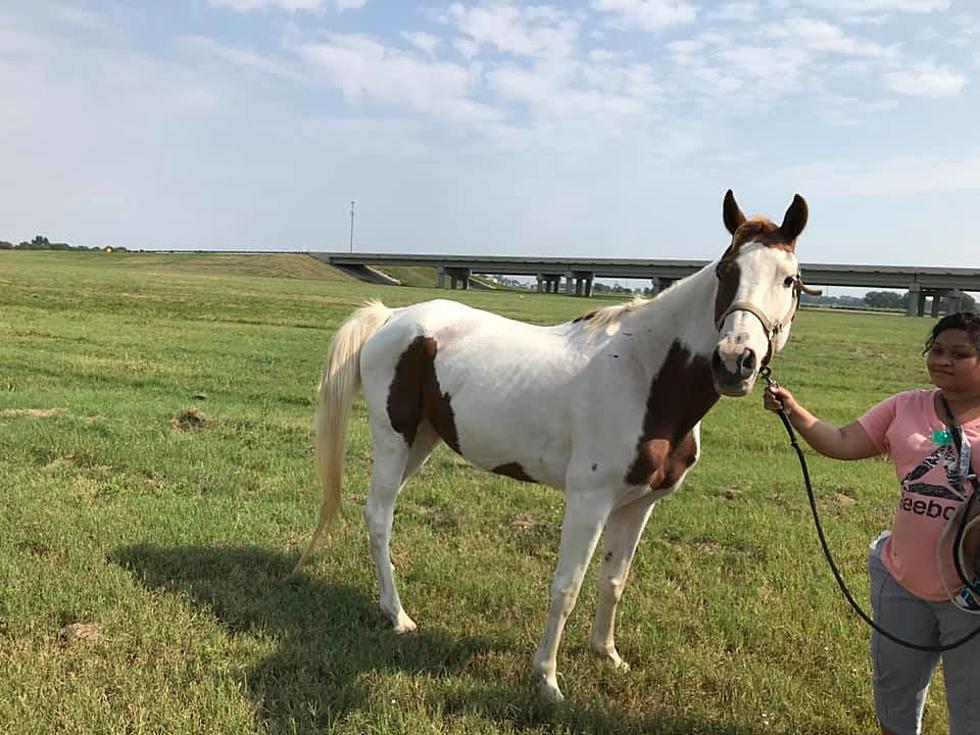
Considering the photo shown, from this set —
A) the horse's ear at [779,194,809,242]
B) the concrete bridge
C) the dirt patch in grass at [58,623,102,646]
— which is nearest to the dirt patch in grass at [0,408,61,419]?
the dirt patch in grass at [58,623,102,646]

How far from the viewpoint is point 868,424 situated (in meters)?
3.10

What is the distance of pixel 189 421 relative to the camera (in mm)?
8500

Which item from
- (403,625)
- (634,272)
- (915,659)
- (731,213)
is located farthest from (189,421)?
(634,272)

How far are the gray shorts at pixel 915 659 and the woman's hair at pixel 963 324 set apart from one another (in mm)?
967

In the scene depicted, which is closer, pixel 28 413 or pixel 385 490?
pixel 385 490

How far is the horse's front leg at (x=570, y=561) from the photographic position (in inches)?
144

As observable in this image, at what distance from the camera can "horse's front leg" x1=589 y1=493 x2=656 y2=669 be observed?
406cm

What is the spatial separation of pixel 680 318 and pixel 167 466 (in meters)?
5.22

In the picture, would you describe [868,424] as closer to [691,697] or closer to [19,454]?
[691,697]

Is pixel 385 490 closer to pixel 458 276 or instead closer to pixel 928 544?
pixel 928 544

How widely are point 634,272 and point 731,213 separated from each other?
257ft

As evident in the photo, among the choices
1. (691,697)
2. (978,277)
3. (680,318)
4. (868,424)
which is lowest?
(691,697)

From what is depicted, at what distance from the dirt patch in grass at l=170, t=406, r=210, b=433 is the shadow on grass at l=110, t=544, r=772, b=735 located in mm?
3485

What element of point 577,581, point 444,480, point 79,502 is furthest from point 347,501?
point 577,581
